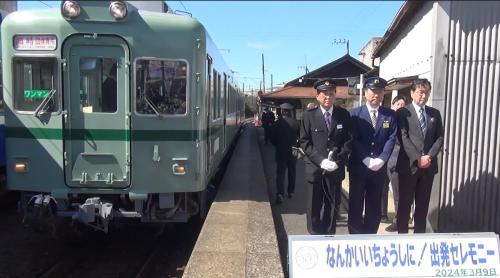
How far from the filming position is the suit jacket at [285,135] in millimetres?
8578

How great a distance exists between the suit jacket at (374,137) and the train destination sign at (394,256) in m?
1.24

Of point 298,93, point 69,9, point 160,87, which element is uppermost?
point 69,9

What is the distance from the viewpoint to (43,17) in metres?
5.70

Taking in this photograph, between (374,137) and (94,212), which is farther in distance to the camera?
(94,212)

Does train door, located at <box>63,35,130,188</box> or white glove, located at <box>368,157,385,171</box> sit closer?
white glove, located at <box>368,157,385,171</box>

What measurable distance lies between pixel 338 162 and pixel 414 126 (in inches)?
33.3

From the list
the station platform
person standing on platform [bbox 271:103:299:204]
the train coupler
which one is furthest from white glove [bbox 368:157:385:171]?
person standing on platform [bbox 271:103:299:204]

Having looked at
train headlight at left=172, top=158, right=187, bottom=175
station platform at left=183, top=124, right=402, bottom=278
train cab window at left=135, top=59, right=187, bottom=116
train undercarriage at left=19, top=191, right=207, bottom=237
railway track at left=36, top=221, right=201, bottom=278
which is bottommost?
railway track at left=36, top=221, right=201, bottom=278

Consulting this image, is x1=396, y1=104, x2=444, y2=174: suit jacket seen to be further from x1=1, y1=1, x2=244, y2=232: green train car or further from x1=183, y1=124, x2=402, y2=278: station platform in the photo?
x1=1, y1=1, x2=244, y2=232: green train car

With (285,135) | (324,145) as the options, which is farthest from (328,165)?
(285,135)

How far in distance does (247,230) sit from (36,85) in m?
2.96

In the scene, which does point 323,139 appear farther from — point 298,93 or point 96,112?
point 298,93

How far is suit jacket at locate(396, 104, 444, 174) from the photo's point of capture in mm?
4945

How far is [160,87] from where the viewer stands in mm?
5832
